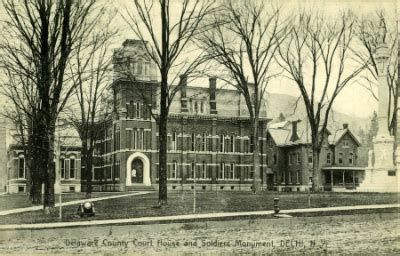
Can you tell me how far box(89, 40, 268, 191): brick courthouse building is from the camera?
158ft

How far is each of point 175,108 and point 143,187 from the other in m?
8.33

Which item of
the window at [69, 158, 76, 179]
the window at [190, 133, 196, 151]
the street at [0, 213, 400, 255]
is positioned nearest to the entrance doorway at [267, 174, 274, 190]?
the window at [190, 133, 196, 151]

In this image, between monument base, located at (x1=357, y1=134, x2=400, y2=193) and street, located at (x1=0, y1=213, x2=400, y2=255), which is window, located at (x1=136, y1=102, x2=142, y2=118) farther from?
street, located at (x1=0, y1=213, x2=400, y2=255)

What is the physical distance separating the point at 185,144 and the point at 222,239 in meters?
37.8

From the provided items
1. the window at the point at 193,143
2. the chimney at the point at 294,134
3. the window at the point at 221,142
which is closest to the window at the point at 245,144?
the window at the point at 221,142

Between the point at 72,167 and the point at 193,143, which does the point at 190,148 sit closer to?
the point at 193,143

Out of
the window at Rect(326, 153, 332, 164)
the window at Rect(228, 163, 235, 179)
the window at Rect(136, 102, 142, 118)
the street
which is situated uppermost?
the window at Rect(136, 102, 142, 118)

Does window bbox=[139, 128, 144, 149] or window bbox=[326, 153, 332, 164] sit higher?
window bbox=[139, 128, 144, 149]

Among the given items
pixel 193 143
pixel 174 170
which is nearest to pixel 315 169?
pixel 174 170

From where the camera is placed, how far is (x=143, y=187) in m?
47.5

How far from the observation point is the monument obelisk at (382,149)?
86.9 ft

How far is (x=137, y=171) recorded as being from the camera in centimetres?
4916

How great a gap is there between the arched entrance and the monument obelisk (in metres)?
25.0

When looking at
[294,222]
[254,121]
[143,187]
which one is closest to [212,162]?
[143,187]
